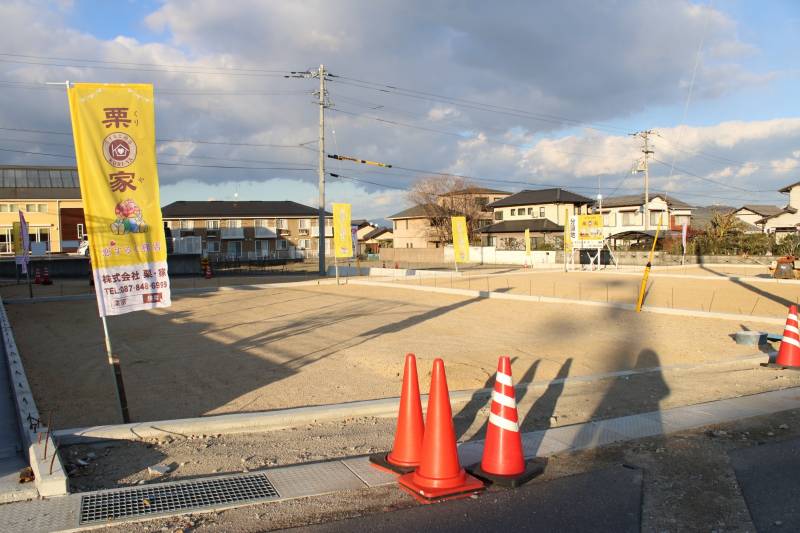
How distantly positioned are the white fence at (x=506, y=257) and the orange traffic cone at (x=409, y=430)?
147 ft

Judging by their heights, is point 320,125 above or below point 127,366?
above

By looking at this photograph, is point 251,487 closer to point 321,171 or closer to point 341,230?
point 341,230

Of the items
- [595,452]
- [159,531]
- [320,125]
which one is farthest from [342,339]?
[320,125]

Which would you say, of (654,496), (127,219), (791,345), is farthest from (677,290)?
(127,219)

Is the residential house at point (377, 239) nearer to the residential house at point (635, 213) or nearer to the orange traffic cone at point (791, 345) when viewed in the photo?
the residential house at point (635, 213)

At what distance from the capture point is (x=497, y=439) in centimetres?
499

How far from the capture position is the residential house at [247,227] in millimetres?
65500

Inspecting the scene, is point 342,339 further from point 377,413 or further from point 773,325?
point 773,325

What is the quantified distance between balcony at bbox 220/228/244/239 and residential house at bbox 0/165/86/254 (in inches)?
532

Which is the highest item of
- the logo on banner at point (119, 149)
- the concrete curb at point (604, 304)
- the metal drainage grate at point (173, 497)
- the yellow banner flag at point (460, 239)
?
the logo on banner at point (119, 149)

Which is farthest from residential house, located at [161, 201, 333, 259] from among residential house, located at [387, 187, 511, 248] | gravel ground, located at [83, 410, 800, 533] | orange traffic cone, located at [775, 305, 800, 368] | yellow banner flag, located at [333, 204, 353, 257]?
gravel ground, located at [83, 410, 800, 533]

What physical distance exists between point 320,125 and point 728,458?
3566 cm

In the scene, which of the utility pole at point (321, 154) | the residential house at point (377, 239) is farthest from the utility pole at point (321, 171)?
the residential house at point (377, 239)

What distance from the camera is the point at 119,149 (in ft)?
20.6
